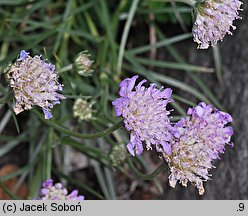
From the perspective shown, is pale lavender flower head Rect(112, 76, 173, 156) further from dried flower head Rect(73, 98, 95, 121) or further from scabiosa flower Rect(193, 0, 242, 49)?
dried flower head Rect(73, 98, 95, 121)

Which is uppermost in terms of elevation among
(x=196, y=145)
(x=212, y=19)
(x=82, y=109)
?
(x=212, y=19)

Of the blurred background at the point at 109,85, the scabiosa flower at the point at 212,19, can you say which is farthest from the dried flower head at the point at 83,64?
the scabiosa flower at the point at 212,19

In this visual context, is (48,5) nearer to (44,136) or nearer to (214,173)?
(44,136)

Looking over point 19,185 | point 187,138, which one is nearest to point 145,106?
point 187,138

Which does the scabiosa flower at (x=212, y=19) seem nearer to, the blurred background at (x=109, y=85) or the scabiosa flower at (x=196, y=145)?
the scabiosa flower at (x=196, y=145)

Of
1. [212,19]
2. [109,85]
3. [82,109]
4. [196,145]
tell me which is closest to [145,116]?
A: [196,145]

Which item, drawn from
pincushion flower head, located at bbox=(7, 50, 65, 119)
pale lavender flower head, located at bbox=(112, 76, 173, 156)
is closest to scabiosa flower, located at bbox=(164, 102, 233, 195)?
pale lavender flower head, located at bbox=(112, 76, 173, 156)

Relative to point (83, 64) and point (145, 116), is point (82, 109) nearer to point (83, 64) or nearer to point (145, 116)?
point (83, 64)
